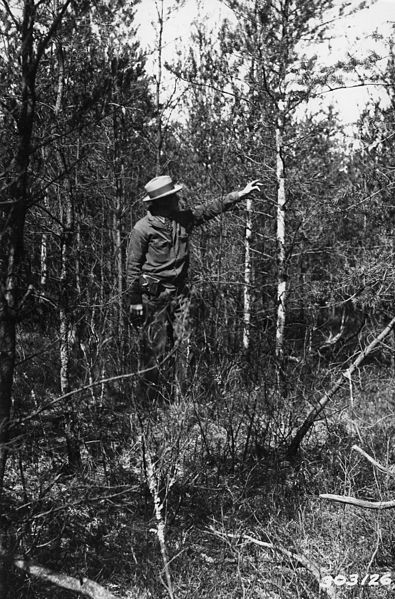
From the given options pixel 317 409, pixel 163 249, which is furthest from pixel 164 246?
pixel 317 409

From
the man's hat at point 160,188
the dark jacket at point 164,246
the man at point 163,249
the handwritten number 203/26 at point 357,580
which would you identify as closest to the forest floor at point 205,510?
the handwritten number 203/26 at point 357,580

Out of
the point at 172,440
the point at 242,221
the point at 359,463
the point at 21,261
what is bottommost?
the point at 359,463

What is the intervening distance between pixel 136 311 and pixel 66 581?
2.52 metres

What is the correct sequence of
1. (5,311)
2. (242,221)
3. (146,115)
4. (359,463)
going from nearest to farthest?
1. (5,311)
2. (359,463)
3. (146,115)
4. (242,221)

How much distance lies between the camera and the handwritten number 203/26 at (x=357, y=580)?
8.75 ft

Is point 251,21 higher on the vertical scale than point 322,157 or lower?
higher

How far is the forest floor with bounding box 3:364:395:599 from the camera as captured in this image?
2.77 m

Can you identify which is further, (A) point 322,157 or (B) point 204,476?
(A) point 322,157

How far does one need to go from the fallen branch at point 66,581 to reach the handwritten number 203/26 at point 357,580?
2.99 feet

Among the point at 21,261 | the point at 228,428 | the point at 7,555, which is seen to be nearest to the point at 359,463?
the point at 228,428

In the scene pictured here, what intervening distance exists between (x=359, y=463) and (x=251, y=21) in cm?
354

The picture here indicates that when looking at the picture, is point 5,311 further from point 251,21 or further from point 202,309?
point 251,21

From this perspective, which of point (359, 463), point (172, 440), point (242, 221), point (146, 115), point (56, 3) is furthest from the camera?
point (242, 221)

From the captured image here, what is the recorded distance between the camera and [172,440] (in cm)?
332
